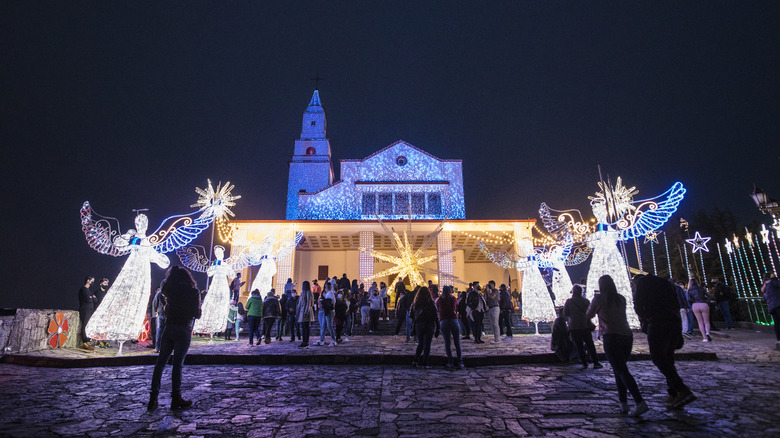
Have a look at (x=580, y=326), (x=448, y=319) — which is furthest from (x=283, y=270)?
(x=580, y=326)

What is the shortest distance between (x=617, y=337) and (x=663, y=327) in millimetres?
621

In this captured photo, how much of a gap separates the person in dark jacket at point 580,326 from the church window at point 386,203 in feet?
62.1

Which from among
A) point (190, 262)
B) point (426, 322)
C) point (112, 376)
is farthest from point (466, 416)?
point (190, 262)

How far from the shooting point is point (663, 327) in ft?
14.4

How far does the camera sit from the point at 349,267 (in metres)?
28.1

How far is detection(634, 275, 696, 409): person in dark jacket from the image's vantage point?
4266 millimetres

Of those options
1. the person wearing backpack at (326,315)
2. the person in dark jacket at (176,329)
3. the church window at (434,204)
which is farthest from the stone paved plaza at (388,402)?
the church window at (434,204)

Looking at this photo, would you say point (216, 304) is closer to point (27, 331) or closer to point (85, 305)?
point (85, 305)

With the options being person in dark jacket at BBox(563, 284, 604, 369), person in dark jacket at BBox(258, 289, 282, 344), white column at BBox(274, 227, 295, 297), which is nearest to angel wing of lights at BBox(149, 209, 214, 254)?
person in dark jacket at BBox(258, 289, 282, 344)

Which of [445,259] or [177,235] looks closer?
[177,235]

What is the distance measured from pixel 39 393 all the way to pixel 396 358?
5664 millimetres

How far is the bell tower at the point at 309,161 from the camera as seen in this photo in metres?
31.3

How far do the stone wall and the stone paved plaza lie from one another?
1655 millimetres

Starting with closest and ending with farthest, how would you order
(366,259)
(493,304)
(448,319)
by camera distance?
1. (448,319)
2. (493,304)
3. (366,259)
